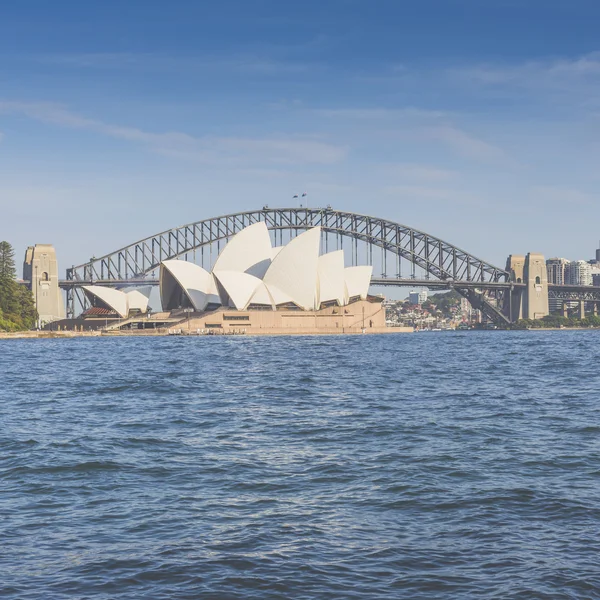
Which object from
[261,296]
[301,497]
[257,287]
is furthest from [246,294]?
[301,497]

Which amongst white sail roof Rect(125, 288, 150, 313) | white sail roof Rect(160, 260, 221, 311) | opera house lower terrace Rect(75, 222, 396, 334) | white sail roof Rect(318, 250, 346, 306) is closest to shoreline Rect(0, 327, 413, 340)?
opera house lower terrace Rect(75, 222, 396, 334)

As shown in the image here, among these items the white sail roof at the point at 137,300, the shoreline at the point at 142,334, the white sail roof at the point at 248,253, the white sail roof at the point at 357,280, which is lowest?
the shoreline at the point at 142,334

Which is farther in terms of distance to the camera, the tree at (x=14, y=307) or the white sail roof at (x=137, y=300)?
the white sail roof at (x=137, y=300)

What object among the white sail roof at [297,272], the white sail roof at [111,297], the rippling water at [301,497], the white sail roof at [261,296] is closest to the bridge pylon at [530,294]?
the white sail roof at [297,272]

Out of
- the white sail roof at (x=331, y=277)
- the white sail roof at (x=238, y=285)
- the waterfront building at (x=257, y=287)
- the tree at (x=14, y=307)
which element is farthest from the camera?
the white sail roof at (x=331, y=277)

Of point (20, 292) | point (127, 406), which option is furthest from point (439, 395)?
point (20, 292)

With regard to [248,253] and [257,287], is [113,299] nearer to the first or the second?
[248,253]

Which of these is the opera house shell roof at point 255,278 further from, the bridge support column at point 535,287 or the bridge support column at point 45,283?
the bridge support column at point 535,287
